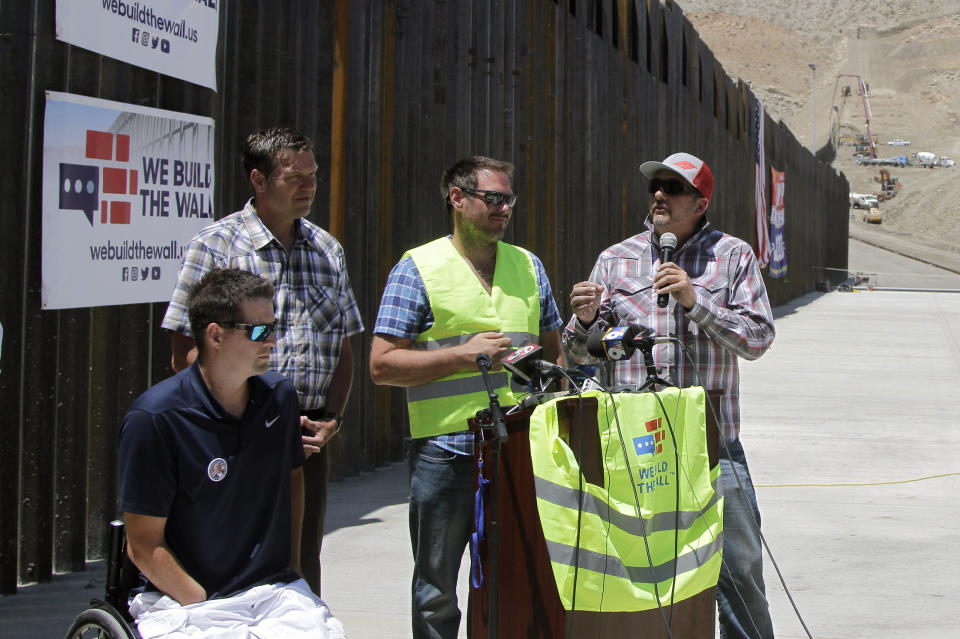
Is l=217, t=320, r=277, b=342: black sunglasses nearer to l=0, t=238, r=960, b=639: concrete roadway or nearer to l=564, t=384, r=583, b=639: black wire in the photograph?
l=564, t=384, r=583, b=639: black wire

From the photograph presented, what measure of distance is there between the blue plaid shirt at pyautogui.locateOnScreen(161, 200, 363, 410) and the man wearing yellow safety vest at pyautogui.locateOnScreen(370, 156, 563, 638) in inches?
8.3

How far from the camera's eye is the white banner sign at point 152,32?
5641mm

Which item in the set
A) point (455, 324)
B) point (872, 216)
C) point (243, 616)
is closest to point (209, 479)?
point (243, 616)

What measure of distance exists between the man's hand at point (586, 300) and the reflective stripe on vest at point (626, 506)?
0.54 m

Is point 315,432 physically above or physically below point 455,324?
below

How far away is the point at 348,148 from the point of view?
843cm

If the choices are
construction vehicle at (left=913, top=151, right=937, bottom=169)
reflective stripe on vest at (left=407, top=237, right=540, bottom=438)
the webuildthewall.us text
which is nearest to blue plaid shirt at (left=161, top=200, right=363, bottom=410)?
reflective stripe on vest at (left=407, top=237, right=540, bottom=438)

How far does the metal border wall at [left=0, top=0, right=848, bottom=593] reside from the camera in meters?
5.41

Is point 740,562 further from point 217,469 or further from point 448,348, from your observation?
point 217,469

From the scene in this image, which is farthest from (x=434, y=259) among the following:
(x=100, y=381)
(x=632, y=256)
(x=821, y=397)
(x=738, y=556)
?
(x=821, y=397)

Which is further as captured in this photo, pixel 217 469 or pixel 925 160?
pixel 925 160

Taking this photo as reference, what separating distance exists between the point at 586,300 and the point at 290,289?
37.7 inches

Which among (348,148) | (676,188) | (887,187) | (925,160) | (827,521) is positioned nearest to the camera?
(676,188)

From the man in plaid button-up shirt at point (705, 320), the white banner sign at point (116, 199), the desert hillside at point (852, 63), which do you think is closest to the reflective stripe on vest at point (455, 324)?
the man in plaid button-up shirt at point (705, 320)
